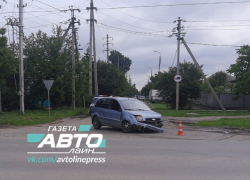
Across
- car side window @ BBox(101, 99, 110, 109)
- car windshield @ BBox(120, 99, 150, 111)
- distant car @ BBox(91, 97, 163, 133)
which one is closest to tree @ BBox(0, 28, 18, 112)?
distant car @ BBox(91, 97, 163, 133)

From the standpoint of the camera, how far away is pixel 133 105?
18000mm

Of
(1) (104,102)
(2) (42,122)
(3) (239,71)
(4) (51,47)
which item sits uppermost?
(4) (51,47)

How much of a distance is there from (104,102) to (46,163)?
9.72 meters

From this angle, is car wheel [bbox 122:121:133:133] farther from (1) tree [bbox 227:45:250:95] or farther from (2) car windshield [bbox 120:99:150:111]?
(1) tree [bbox 227:45:250:95]

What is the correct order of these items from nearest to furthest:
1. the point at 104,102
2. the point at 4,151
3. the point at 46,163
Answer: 1. the point at 46,163
2. the point at 4,151
3. the point at 104,102

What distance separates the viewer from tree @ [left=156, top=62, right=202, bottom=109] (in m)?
42.1

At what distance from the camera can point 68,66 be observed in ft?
118

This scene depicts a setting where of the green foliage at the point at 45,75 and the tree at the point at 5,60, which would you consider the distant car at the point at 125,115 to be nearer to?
the tree at the point at 5,60

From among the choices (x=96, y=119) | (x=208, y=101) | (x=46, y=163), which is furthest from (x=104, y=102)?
(x=208, y=101)

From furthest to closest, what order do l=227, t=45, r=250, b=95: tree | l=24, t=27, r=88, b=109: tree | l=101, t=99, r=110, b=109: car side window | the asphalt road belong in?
l=24, t=27, r=88, b=109: tree
l=227, t=45, r=250, b=95: tree
l=101, t=99, r=110, b=109: car side window
the asphalt road

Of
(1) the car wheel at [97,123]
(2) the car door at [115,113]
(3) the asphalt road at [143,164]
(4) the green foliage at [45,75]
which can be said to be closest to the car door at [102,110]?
(1) the car wheel at [97,123]

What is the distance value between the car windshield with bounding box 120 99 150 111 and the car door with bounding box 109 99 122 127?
1.02 feet

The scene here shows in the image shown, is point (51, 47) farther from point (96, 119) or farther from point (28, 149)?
point (28, 149)

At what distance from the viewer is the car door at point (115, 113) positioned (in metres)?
17.6
